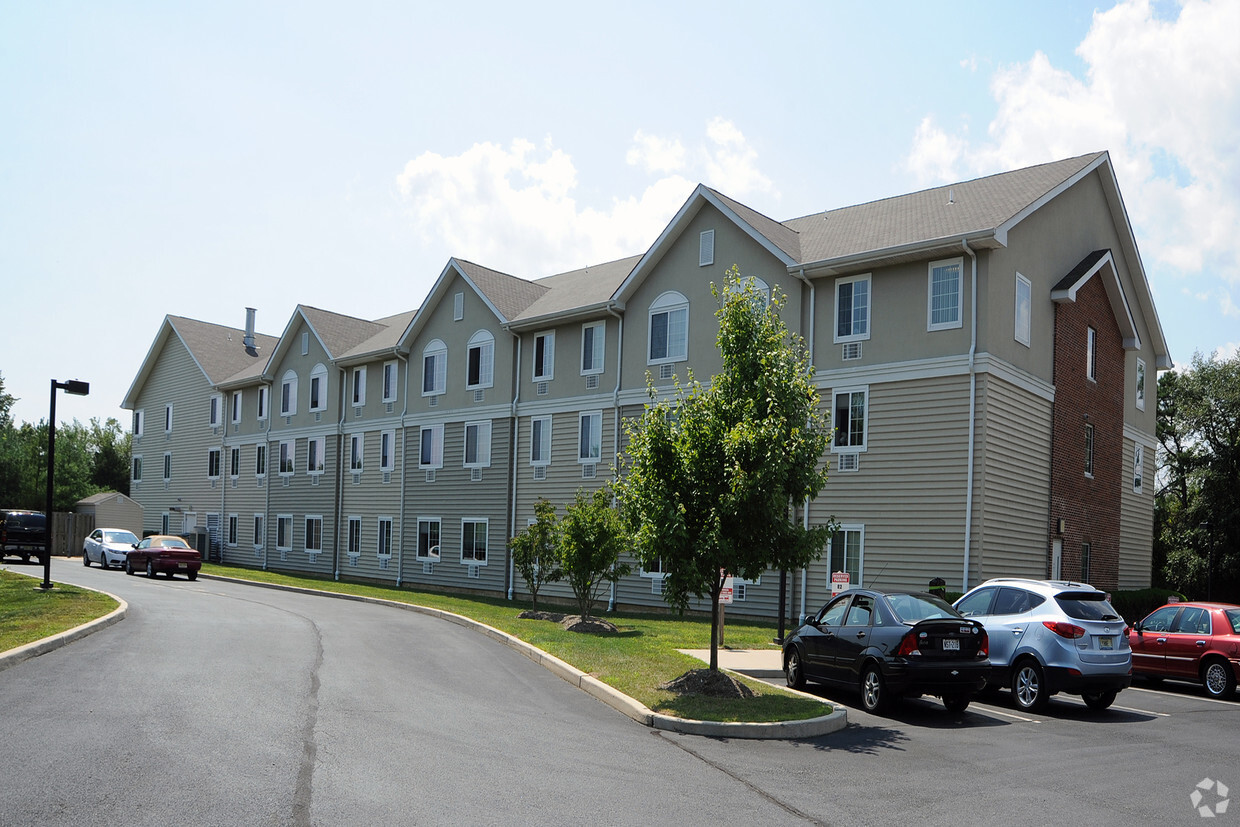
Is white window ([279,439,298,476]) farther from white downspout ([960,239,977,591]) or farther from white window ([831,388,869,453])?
white downspout ([960,239,977,591])

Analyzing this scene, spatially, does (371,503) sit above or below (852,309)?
below

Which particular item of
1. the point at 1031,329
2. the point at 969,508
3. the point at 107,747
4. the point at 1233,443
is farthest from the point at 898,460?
the point at 1233,443

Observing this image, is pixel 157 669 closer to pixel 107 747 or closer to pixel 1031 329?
pixel 107 747

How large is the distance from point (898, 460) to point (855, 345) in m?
3.13

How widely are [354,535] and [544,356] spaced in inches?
520

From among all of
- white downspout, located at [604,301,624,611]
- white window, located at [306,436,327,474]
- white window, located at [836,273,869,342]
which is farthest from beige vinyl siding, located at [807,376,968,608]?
white window, located at [306,436,327,474]

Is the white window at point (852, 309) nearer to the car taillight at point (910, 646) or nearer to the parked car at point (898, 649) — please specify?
the parked car at point (898, 649)

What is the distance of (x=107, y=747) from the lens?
8320 mm

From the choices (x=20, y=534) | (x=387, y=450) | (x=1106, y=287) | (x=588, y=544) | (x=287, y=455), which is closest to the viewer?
(x=588, y=544)

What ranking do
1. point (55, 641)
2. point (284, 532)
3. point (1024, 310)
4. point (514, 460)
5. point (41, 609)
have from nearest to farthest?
1. point (55, 641)
2. point (41, 609)
3. point (1024, 310)
4. point (514, 460)
5. point (284, 532)

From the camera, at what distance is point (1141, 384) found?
107 ft

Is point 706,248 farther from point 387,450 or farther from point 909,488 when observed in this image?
point 387,450

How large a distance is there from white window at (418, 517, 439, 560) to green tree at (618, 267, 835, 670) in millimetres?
23268

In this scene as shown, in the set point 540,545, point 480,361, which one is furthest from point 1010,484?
point 480,361
